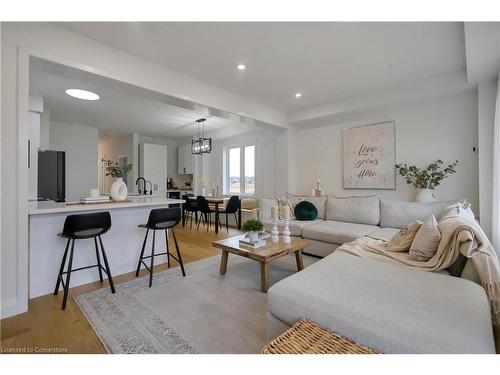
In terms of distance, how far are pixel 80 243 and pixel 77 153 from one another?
4.21m

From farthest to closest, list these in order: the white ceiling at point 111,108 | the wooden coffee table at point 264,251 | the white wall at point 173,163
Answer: the white wall at point 173,163 < the white ceiling at point 111,108 < the wooden coffee table at point 264,251

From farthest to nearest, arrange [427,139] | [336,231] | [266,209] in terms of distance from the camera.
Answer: [266,209] → [427,139] → [336,231]

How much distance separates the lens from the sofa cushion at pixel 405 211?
3.09m

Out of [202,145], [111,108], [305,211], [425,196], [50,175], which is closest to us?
[425,196]

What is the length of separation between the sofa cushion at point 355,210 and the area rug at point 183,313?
153 centimetres

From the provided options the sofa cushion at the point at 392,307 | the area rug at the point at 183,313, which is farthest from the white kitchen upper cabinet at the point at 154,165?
the sofa cushion at the point at 392,307

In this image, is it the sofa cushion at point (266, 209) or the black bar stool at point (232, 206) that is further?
the black bar stool at point (232, 206)

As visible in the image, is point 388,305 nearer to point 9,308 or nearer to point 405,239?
point 405,239

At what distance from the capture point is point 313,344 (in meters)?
1.10

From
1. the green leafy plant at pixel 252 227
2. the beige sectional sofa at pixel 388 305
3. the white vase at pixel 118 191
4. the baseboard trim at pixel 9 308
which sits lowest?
the baseboard trim at pixel 9 308

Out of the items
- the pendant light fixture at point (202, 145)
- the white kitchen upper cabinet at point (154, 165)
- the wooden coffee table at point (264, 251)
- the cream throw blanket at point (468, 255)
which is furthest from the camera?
the white kitchen upper cabinet at point (154, 165)

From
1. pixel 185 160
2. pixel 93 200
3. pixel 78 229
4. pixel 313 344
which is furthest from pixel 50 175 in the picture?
pixel 313 344

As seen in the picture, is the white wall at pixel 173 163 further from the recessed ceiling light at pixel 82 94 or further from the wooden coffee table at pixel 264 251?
the wooden coffee table at pixel 264 251
